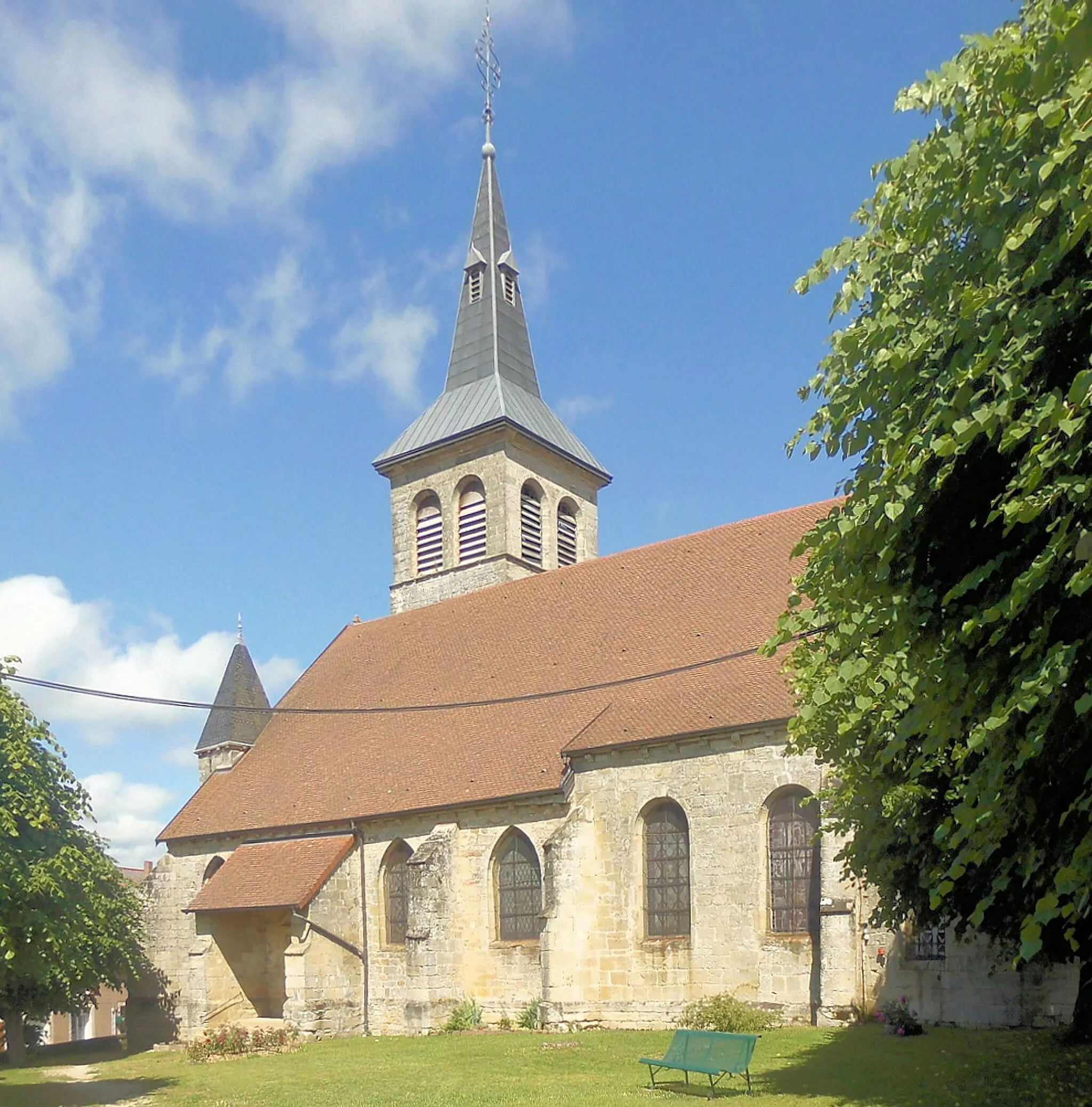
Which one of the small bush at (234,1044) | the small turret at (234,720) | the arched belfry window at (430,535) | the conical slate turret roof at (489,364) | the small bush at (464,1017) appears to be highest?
the conical slate turret roof at (489,364)

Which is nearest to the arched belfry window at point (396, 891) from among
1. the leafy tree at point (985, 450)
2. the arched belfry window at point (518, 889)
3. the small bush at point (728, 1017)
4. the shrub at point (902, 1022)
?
the arched belfry window at point (518, 889)

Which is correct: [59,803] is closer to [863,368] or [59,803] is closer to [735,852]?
[735,852]

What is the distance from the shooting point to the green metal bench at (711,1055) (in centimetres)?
1266

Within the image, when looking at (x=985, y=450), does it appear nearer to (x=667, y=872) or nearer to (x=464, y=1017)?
(x=667, y=872)

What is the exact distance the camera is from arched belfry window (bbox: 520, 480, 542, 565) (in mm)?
34812

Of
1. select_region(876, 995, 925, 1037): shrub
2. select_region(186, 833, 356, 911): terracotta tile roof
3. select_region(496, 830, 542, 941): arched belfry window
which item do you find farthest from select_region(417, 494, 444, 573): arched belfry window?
select_region(876, 995, 925, 1037): shrub

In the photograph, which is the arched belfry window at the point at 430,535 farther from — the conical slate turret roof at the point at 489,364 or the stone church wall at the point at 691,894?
the stone church wall at the point at 691,894

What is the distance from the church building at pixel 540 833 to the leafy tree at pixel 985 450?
845cm

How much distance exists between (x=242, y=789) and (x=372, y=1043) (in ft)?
29.6

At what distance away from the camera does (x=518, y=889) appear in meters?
22.4

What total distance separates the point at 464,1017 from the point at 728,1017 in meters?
5.93

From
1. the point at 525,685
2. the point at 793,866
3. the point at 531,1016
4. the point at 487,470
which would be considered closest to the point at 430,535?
the point at 487,470

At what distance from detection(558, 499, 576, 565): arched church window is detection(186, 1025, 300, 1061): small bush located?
Result: 56.8 ft

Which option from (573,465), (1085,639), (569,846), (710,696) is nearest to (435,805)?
(569,846)
